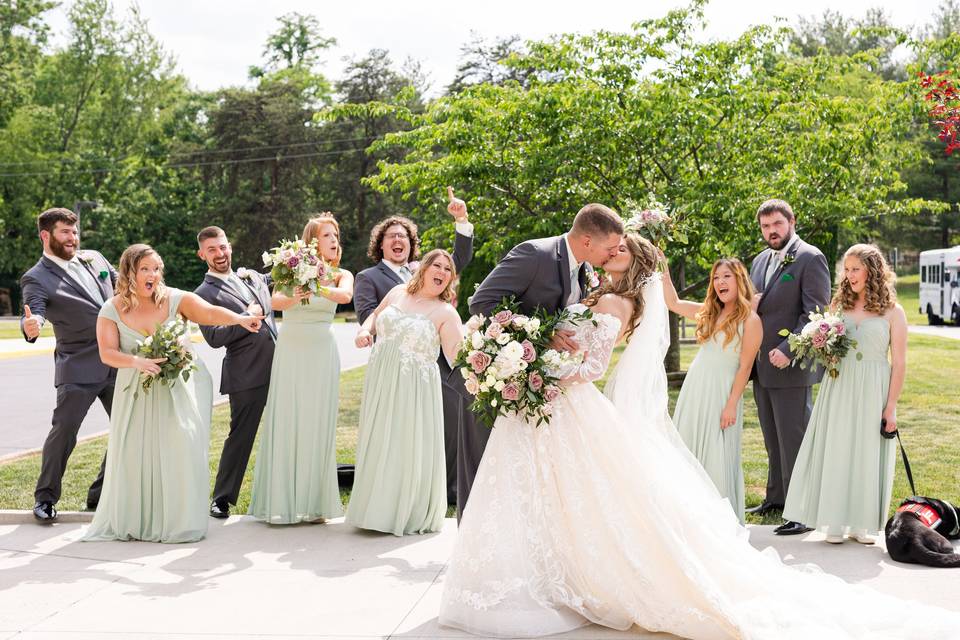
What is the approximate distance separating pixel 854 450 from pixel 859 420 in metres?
0.21

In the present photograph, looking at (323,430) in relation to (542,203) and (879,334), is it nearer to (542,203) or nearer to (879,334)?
(879,334)

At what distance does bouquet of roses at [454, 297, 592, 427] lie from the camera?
197 inches

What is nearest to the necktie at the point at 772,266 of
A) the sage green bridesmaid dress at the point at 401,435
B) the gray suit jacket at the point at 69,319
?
the sage green bridesmaid dress at the point at 401,435

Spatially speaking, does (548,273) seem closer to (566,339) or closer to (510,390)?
(566,339)

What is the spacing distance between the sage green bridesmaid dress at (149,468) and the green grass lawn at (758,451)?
46.9 inches

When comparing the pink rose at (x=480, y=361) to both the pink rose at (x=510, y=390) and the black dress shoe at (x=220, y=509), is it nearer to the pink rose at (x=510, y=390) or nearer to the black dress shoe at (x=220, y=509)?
the pink rose at (x=510, y=390)

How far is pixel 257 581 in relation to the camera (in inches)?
233

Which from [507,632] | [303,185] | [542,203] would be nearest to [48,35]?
[303,185]

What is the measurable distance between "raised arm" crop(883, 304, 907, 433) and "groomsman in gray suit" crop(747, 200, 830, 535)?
2.45 feet

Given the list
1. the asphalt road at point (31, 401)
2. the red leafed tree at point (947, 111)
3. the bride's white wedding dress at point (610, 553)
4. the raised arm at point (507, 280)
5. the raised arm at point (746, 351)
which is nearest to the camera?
the bride's white wedding dress at point (610, 553)

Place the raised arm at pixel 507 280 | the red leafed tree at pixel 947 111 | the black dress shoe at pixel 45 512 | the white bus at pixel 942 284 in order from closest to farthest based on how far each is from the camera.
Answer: the raised arm at pixel 507 280 → the red leafed tree at pixel 947 111 → the black dress shoe at pixel 45 512 → the white bus at pixel 942 284

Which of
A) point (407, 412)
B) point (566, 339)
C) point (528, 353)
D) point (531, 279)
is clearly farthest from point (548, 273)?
point (407, 412)

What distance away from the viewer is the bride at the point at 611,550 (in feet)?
15.6

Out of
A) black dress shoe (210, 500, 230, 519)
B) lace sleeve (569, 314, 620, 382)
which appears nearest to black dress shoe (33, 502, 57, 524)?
black dress shoe (210, 500, 230, 519)
